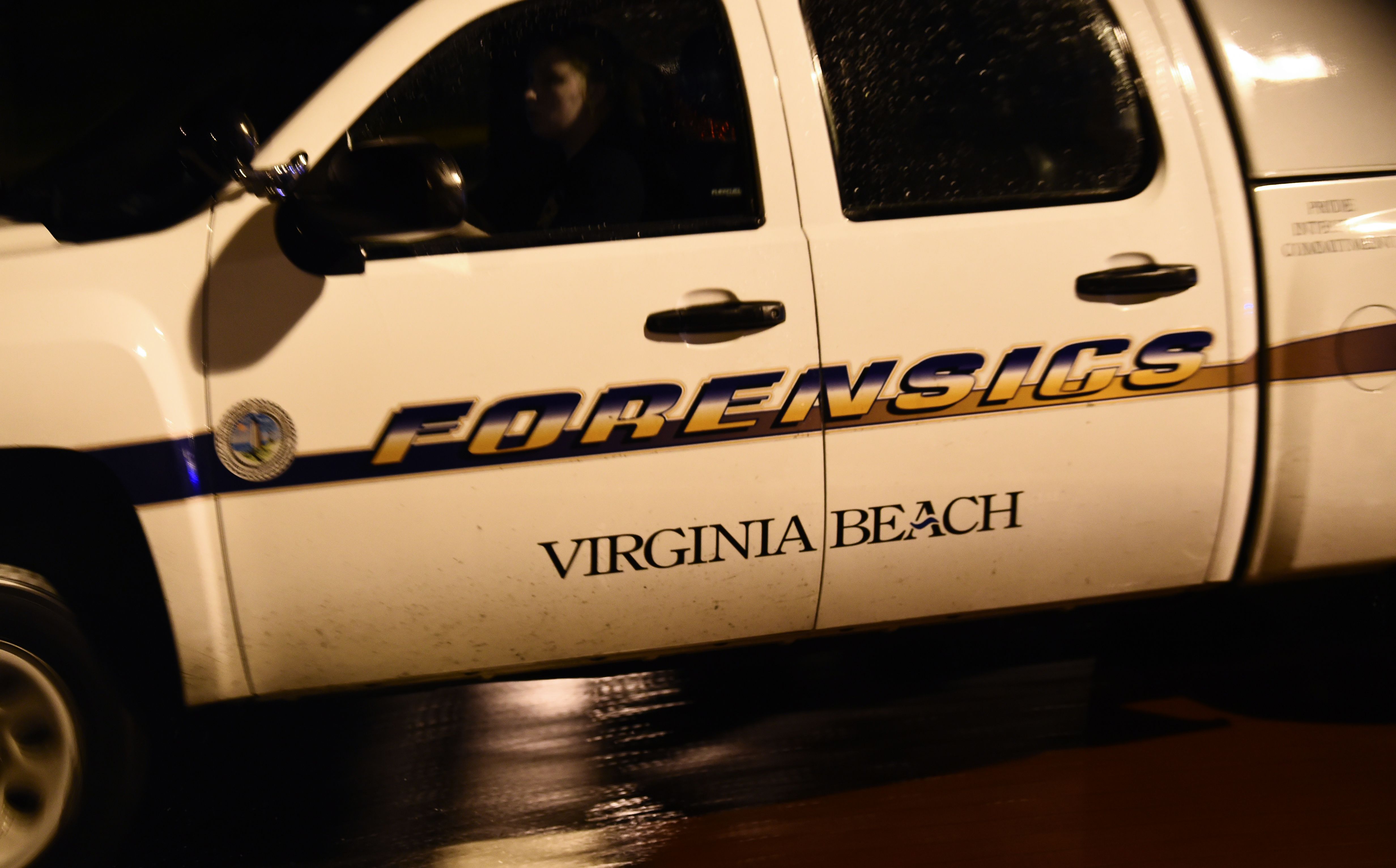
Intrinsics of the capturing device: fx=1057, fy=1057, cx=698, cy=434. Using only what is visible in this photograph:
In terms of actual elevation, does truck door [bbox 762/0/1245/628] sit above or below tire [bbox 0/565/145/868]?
above

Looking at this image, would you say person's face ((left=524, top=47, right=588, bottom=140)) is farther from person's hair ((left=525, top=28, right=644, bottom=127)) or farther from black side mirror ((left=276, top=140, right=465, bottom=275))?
black side mirror ((left=276, top=140, right=465, bottom=275))

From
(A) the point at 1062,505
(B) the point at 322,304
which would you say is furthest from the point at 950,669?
(B) the point at 322,304

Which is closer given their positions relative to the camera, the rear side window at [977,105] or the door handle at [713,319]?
the door handle at [713,319]

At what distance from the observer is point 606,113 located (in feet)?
7.56

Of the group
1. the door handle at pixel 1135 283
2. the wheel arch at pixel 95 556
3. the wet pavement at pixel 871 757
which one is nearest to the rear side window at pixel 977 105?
the door handle at pixel 1135 283

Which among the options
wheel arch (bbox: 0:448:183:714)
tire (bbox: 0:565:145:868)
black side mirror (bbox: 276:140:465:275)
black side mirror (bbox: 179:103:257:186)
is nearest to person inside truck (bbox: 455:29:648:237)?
black side mirror (bbox: 276:140:465:275)

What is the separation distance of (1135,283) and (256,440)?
1850 millimetres

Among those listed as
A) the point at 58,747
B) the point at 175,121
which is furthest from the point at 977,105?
the point at 58,747

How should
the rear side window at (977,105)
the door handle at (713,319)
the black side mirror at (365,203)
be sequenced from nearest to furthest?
1. the black side mirror at (365,203)
2. the door handle at (713,319)
3. the rear side window at (977,105)

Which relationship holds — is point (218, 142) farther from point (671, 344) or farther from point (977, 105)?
point (977, 105)

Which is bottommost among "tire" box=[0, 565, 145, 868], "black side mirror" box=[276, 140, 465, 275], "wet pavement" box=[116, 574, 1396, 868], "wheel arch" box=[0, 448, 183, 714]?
"wet pavement" box=[116, 574, 1396, 868]

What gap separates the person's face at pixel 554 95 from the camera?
7.59 feet

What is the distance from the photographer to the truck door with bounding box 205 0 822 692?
2.06 metres

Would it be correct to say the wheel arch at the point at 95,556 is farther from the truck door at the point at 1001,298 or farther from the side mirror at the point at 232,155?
the truck door at the point at 1001,298
